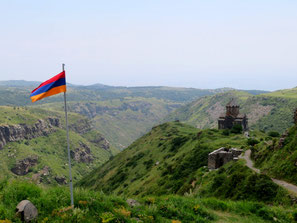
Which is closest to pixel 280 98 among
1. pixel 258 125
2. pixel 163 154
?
pixel 258 125

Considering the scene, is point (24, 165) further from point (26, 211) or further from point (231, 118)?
point (26, 211)

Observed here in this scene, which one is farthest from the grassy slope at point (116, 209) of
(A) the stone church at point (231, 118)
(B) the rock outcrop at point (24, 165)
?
(B) the rock outcrop at point (24, 165)

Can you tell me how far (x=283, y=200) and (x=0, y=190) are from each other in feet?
65.5

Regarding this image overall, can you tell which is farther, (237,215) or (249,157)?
(249,157)

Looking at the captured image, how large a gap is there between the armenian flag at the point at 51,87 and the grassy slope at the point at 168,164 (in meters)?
28.4

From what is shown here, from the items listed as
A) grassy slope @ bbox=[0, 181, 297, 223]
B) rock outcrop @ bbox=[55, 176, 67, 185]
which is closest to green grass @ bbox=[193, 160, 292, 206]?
grassy slope @ bbox=[0, 181, 297, 223]

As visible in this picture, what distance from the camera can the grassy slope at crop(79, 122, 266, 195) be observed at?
48.4m

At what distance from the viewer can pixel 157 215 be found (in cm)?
1384

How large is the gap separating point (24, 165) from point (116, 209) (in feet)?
644

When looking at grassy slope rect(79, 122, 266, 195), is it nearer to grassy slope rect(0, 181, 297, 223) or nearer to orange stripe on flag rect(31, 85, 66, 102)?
grassy slope rect(0, 181, 297, 223)

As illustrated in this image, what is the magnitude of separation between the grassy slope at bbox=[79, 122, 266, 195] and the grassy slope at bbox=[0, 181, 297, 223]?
2064 centimetres

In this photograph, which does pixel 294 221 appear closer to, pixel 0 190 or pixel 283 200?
pixel 283 200

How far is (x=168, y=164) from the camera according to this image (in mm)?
65438

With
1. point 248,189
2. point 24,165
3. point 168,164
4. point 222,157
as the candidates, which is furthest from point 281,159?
point 24,165
